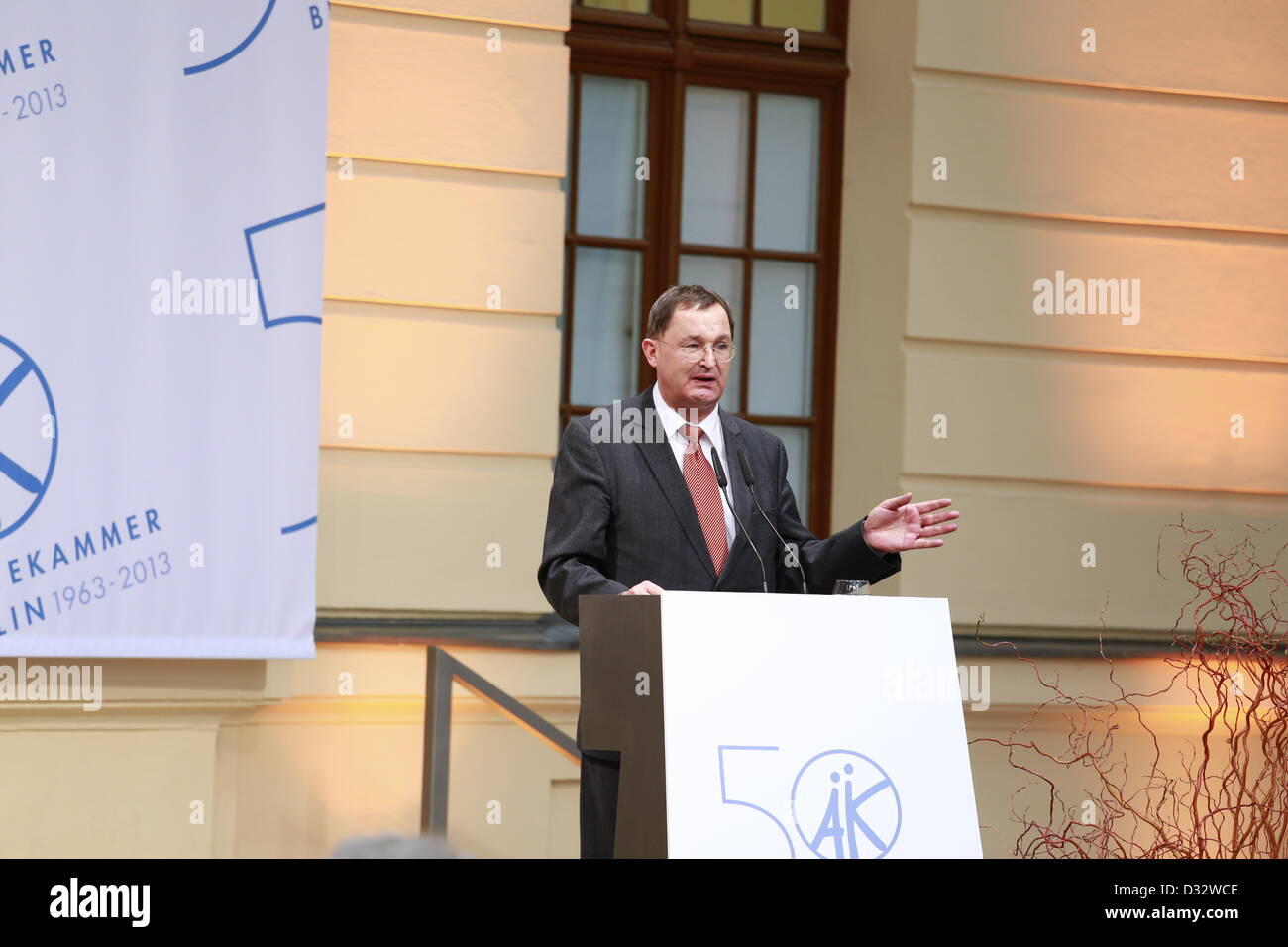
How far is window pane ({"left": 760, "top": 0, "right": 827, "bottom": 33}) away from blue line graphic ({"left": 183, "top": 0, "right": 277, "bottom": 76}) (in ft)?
6.82

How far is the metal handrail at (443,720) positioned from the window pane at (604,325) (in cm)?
163

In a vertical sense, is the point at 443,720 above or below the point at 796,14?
below

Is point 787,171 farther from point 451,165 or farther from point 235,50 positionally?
point 235,50

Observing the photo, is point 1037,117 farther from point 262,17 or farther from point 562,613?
point 562,613

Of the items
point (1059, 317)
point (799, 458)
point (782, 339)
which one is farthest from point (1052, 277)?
point (799, 458)

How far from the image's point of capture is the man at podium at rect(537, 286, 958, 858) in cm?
295

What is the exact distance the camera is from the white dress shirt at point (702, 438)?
10.0ft

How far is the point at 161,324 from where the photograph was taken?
4496 mm

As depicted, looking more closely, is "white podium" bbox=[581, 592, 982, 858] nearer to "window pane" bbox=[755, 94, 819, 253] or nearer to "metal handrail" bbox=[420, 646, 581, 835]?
"metal handrail" bbox=[420, 646, 581, 835]

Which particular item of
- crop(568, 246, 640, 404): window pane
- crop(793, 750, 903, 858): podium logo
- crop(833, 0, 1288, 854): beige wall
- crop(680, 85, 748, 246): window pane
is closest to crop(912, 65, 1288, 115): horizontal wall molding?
crop(833, 0, 1288, 854): beige wall

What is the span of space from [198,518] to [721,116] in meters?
2.65

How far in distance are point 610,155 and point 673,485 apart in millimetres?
2913

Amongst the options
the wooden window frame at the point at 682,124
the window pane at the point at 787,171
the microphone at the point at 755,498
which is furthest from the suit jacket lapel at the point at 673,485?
the window pane at the point at 787,171
